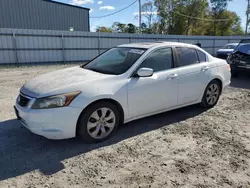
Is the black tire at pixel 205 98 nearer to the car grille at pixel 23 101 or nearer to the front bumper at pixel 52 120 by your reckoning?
the front bumper at pixel 52 120

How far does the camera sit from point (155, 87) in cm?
380

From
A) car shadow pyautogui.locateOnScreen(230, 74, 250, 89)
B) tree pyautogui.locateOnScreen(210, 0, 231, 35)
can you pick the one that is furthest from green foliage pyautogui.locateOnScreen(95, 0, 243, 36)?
car shadow pyautogui.locateOnScreen(230, 74, 250, 89)

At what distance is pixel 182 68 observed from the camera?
4250 millimetres

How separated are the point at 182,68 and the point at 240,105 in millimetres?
2216

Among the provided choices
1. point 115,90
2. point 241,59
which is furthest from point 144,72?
point 241,59

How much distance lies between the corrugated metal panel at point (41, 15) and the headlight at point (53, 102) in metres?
17.7

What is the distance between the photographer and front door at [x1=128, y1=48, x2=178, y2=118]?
359 centimetres

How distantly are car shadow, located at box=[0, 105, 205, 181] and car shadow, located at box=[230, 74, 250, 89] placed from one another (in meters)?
4.37

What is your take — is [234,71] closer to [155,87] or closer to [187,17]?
[155,87]

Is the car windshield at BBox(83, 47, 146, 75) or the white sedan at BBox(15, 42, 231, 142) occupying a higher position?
the car windshield at BBox(83, 47, 146, 75)

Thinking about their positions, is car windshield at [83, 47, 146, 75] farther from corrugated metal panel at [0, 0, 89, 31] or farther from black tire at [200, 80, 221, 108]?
corrugated metal panel at [0, 0, 89, 31]

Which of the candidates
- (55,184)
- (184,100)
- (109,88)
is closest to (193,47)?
(184,100)

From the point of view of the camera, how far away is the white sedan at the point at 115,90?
3002 mm

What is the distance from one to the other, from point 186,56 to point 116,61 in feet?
4.97
